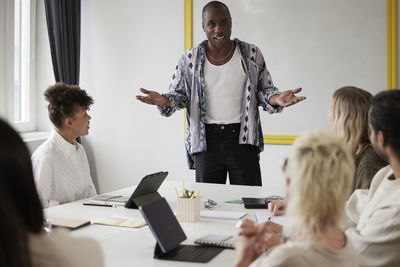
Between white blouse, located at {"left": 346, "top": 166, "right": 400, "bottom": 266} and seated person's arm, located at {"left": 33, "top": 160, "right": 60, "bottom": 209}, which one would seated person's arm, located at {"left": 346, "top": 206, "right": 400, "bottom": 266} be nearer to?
white blouse, located at {"left": 346, "top": 166, "right": 400, "bottom": 266}

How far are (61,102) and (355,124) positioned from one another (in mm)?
1624

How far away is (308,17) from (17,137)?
150 inches

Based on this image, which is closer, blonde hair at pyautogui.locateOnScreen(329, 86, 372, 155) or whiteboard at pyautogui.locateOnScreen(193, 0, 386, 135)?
blonde hair at pyautogui.locateOnScreen(329, 86, 372, 155)

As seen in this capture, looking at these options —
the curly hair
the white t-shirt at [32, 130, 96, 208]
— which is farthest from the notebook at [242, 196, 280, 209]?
the curly hair

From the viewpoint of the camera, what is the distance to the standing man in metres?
3.37

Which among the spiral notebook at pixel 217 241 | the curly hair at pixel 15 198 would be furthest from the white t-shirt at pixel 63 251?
the spiral notebook at pixel 217 241

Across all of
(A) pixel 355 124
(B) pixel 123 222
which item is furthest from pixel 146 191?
(A) pixel 355 124

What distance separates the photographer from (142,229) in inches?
84.1

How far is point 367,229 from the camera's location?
66.9 inches

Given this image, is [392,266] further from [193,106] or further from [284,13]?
[284,13]

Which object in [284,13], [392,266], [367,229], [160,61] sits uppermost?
[284,13]

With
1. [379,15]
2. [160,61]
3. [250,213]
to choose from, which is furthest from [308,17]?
[250,213]

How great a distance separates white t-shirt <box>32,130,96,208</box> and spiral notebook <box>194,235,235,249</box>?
1.11 meters

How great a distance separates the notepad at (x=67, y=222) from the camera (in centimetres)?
214
